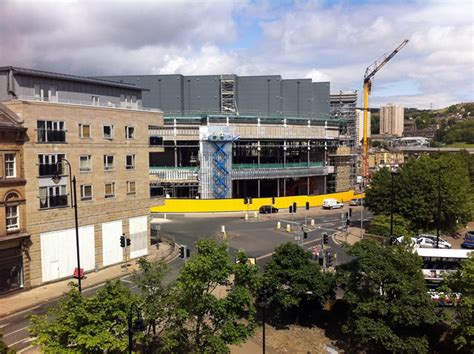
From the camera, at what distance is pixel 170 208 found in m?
66.4

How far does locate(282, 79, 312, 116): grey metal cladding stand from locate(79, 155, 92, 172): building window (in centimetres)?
5840

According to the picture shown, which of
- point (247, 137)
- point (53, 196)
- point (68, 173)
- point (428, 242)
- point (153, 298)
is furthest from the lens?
point (247, 137)

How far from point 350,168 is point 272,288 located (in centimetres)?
7093

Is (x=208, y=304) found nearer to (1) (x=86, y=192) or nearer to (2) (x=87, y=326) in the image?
(2) (x=87, y=326)

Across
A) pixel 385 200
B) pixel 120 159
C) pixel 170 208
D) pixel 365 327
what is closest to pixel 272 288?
pixel 365 327

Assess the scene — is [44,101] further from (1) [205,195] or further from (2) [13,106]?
(1) [205,195]

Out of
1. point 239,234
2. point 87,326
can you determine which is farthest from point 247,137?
point 87,326

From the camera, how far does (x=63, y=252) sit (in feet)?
109

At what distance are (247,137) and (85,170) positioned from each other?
39.0 metres

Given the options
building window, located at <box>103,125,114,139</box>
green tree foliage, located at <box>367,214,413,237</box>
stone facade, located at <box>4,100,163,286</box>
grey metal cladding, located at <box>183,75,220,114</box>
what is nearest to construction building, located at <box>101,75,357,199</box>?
grey metal cladding, located at <box>183,75,220,114</box>

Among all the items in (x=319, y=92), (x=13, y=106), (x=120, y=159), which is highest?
(x=319, y=92)

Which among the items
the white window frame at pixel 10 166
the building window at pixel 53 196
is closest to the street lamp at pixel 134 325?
the white window frame at pixel 10 166

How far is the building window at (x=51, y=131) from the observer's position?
31828mm

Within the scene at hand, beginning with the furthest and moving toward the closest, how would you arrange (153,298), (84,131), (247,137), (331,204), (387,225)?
(247,137)
(331,204)
(387,225)
(84,131)
(153,298)
